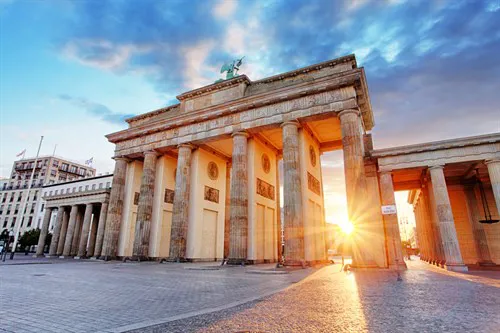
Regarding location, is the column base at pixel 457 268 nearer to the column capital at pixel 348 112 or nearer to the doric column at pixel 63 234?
the column capital at pixel 348 112

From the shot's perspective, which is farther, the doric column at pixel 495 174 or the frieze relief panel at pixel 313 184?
the frieze relief panel at pixel 313 184

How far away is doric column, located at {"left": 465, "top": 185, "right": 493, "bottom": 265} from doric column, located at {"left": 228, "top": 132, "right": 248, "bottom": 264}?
1746cm

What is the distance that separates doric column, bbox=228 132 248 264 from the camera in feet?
68.8

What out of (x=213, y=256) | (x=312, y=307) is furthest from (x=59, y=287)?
(x=213, y=256)

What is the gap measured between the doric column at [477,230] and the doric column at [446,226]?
6.88 m

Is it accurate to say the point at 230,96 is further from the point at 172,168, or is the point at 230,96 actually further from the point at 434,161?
the point at 434,161

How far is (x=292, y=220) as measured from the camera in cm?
1959

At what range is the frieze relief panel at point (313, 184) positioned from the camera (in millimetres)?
22797

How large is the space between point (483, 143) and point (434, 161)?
2600 millimetres

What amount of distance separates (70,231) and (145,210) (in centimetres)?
1776

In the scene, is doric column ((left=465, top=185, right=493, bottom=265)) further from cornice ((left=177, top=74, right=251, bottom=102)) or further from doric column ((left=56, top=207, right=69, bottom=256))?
doric column ((left=56, top=207, right=69, bottom=256))

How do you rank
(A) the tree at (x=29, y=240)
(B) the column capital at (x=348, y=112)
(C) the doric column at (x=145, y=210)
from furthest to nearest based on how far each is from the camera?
(A) the tree at (x=29, y=240)
(C) the doric column at (x=145, y=210)
(B) the column capital at (x=348, y=112)

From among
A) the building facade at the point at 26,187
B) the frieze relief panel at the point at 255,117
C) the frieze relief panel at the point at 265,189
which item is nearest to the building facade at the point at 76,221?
the frieze relief panel at the point at 255,117

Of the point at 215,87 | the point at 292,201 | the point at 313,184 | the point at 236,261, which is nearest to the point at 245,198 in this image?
the point at 292,201
